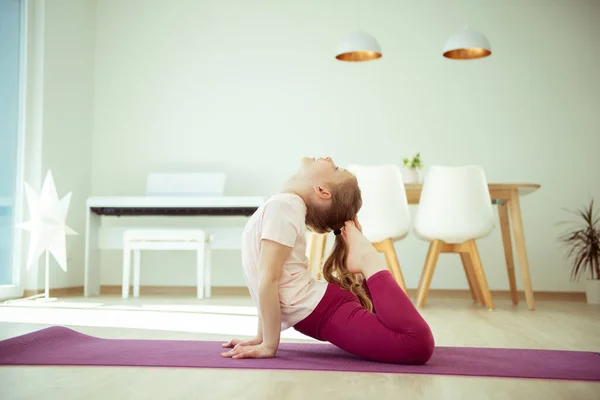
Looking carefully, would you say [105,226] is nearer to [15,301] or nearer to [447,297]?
[15,301]

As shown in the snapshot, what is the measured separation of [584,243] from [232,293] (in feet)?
9.73

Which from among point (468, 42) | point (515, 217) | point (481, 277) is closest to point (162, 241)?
point (481, 277)

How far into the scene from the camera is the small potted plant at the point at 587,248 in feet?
17.2

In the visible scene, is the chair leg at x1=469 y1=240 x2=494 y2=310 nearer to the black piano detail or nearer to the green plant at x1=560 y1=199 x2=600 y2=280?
the green plant at x1=560 y1=199 x2=600 y2=280

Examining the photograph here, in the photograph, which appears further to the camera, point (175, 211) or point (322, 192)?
point (175, 211)

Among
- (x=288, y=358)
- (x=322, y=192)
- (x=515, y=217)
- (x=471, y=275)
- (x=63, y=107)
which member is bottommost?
(x=471, y=275)

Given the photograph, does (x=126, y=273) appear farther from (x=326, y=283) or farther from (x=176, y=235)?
(x=326, y=283)

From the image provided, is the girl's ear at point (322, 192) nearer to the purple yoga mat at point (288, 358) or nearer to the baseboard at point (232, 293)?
the purple yoga mat at point (288, 358)

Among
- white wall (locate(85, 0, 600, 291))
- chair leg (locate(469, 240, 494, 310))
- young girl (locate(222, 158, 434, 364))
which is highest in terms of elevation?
white wall (locate(85, 0, 600, 291))

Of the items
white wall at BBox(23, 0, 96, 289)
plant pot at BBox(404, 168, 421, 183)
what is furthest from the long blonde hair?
white wall at BBox(23, 0, 96, 289)

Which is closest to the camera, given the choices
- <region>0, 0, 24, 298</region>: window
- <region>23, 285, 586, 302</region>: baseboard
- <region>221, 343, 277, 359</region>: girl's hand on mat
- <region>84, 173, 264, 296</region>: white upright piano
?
<region>221, 343, 277, 359</region>: girl's hand on mat

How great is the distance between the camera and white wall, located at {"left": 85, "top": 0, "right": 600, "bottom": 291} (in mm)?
5840

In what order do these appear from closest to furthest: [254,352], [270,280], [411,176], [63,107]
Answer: [270,280] → [254,352] → [411,176] → [63,107]

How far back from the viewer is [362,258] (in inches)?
78.0
